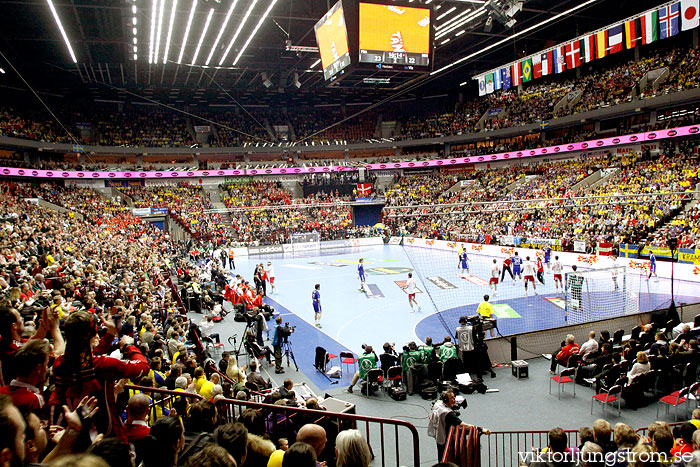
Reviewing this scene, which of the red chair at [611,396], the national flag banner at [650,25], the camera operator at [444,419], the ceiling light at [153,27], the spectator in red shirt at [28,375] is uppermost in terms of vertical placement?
the ceiling light at [153,27]

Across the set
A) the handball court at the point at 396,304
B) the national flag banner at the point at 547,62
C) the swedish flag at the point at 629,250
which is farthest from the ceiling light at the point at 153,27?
the swedish flag at the point at 629,250

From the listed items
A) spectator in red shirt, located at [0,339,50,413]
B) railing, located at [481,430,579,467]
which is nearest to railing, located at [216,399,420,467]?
railing, located at [481,430,579,467]

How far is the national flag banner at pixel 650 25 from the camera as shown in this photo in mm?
22219

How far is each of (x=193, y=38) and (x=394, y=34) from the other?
18.8 m

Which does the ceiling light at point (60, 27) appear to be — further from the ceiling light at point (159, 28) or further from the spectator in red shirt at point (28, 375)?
the spectator in red shirt at point (28, 375)

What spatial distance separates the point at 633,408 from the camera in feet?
27.7

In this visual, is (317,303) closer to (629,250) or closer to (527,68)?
(629,250)

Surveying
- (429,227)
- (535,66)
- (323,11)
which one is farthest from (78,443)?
(429,227)

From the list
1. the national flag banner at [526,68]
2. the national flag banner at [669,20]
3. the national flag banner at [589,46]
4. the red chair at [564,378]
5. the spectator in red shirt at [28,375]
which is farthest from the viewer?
the national flag banner at [526,68]

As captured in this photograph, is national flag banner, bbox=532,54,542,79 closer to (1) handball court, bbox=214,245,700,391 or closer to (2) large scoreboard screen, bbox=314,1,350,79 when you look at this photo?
(1) handball court, bbox=214,245,700,391

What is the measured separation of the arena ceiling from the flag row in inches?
133

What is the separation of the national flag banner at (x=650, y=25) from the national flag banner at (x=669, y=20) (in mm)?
175

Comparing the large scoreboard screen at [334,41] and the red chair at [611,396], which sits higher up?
the large scoreboard screen at [334,41]

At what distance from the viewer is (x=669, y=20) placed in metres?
21.9
